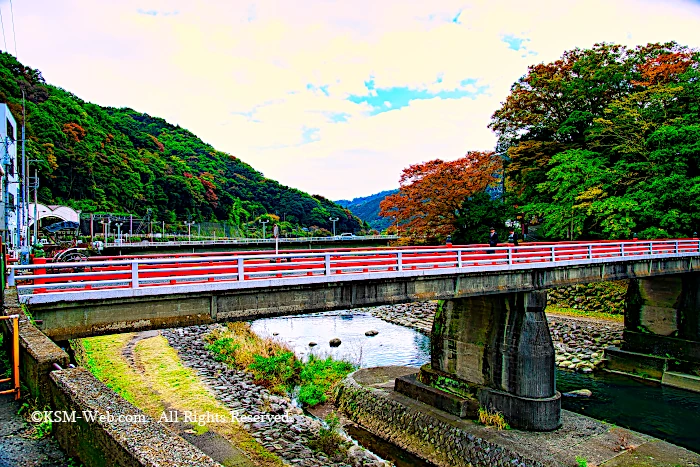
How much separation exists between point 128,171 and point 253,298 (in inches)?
3210

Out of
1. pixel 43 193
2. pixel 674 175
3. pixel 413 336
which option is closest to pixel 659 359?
pixel 674 175

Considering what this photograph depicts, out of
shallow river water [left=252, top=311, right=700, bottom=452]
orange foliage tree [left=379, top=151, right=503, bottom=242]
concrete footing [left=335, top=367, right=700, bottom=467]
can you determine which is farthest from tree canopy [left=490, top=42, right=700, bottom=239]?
concrete footing [left=335, top=367, right=700, bottom=467]

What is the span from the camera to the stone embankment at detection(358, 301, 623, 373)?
23.5 meters

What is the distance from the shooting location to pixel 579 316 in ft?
103

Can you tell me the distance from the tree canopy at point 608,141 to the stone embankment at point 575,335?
591 centimetres

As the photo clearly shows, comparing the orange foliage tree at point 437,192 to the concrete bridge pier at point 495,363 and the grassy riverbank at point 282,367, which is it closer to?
the grassy riverbank at point 282,367

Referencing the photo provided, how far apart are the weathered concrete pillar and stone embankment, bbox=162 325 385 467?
52.7ft

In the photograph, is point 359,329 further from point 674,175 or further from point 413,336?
point 674,175

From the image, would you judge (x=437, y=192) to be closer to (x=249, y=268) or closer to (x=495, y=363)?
(x=495, y=363)

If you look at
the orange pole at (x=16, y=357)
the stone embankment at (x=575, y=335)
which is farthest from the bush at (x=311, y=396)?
the stone embankment at (x=575, y=335)

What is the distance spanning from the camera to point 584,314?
105 ft

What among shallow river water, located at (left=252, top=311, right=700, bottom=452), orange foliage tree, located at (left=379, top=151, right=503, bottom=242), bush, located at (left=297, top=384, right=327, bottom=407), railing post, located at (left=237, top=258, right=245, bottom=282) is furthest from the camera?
orange foliage tree, located at (left=379, top=151, right=503, bottom=242)

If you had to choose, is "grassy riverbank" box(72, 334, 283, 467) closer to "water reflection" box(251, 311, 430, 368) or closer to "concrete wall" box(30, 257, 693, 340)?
"concrete wall" box(30, 257, 693, 340)

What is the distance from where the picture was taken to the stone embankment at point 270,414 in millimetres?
13016
